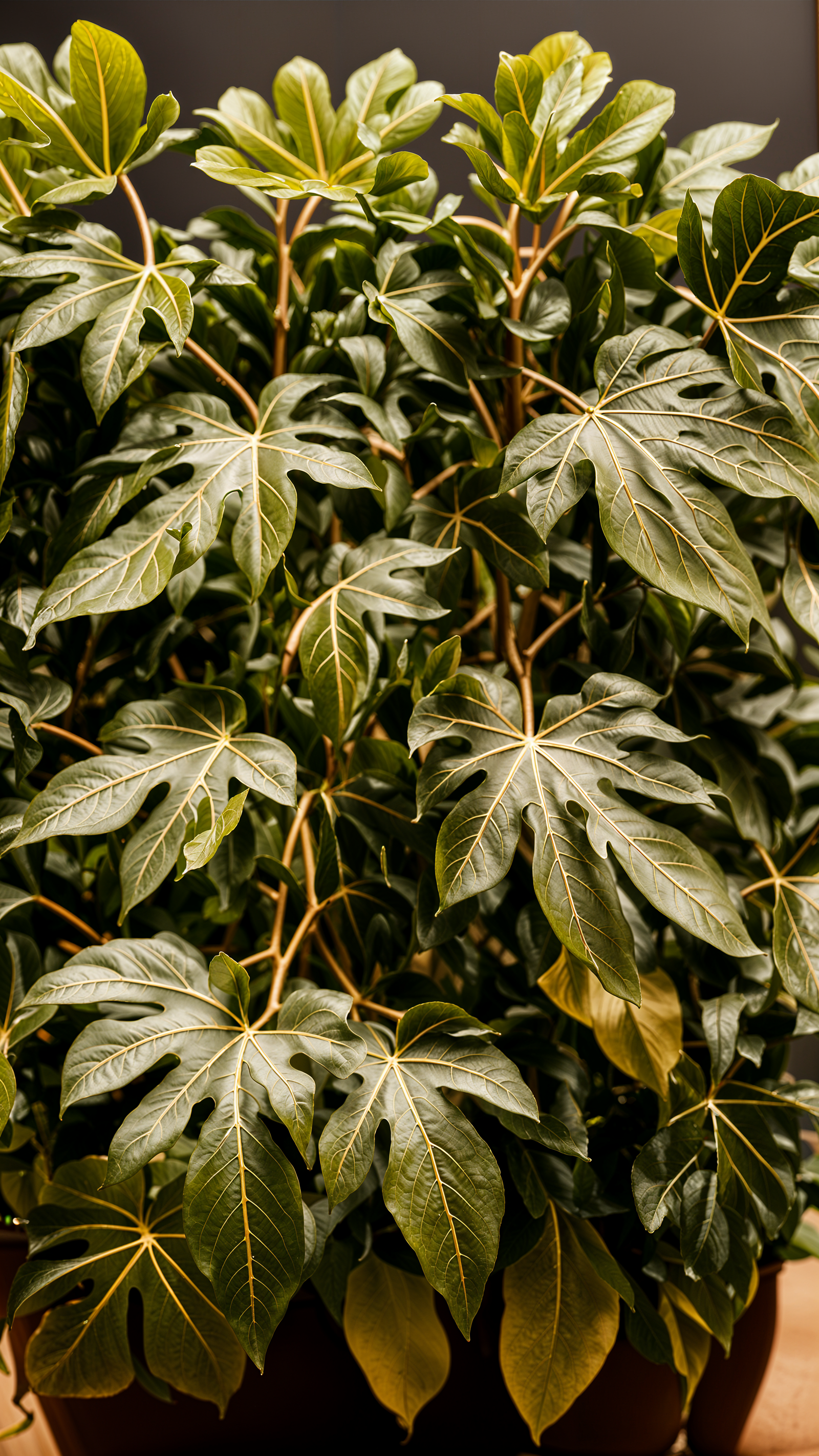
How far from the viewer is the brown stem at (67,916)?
862 mm

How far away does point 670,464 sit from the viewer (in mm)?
781

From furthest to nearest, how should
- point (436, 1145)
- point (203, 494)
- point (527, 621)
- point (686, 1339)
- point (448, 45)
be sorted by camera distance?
1. point (448, 45)
2. point (527, 621)
3. point (686, 1339)
4. point (203, 494)
5. point (436, 1145)

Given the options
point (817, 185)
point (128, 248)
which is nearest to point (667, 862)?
point (817, 185)

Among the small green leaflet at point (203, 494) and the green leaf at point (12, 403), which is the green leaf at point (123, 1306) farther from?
the green leaf at point (12, 403)

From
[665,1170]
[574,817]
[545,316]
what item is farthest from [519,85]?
[665,1170]

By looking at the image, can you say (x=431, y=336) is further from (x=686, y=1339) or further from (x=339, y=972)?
(x=686, y=1339)

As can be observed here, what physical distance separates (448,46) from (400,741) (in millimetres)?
1330

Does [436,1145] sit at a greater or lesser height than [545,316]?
lesser

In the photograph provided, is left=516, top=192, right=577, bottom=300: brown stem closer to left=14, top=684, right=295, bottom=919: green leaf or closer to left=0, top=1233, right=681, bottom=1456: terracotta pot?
left=14, top=684, right=295, bottom=919: green leaf

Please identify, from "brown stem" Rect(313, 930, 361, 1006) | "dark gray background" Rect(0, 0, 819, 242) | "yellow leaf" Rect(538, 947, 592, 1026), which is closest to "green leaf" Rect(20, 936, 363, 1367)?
"brown stem" Rect(313, 930, 361, 1006)

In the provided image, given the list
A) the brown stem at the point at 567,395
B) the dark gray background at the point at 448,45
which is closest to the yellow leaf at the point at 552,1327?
the brown stem at the point at 567,395

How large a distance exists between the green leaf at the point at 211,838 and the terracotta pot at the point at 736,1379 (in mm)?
738

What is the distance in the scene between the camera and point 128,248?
65.4 inches

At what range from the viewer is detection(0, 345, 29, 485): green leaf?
778 millimetres
